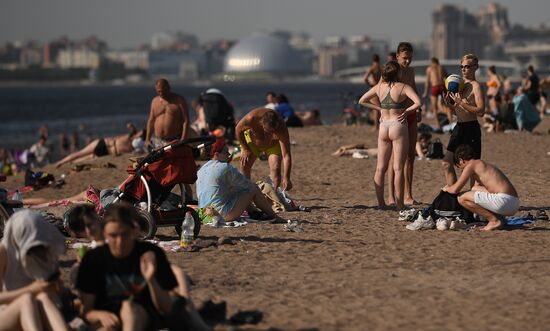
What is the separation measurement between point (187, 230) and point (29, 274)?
3022mm

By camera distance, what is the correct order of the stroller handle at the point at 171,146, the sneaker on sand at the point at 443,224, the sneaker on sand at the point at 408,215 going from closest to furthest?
the stroller handle at the point at 171,146, the sneaker on sand at the point at 443,224, the sneaker on sand at the point at 408,215

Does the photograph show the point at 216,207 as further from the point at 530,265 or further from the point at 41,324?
the point at 41,324

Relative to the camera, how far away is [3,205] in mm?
9695

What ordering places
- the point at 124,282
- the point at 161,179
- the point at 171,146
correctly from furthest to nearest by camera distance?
the point at 161,179 → the point at 171,146 → the point at 124,282

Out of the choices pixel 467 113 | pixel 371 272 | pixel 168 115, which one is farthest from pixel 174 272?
pixel 168 115

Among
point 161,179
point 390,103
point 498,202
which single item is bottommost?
point 498,202

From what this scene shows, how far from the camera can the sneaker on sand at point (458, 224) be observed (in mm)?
10031

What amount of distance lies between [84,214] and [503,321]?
246cm

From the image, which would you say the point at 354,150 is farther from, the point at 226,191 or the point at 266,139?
the point at 226,191

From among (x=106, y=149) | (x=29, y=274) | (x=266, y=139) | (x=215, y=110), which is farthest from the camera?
(x=106, y=149)

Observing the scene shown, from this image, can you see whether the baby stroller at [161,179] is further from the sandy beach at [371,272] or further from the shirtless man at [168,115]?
the shirtless man at [168,115]

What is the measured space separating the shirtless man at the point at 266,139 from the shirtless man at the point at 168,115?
1.19 m

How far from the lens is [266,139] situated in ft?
38.3

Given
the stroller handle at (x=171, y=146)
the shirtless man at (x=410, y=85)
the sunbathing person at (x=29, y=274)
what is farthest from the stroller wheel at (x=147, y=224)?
the shirtless man at (x=410, y=85)
